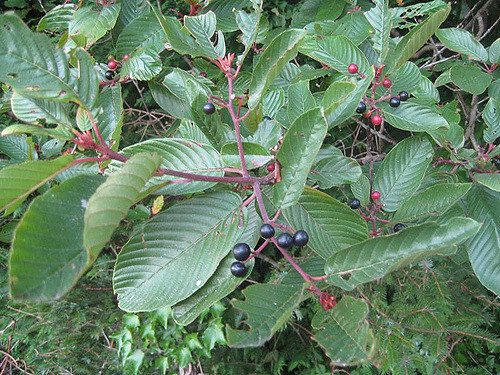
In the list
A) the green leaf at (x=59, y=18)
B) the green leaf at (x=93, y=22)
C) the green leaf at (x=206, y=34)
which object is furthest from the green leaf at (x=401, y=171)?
the green leaf at (x=59, y=18)

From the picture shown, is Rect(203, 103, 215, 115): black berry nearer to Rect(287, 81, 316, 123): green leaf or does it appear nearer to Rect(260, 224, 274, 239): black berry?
Rect(287, 81, 316, 123): green leaf

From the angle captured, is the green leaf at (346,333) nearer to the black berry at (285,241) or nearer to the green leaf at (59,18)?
the black berry at (285,241)

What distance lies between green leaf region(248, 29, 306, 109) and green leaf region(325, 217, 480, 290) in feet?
1.18

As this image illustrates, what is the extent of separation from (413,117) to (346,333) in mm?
758

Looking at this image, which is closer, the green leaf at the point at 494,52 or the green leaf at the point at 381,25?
the green leaf at the point at 381,25

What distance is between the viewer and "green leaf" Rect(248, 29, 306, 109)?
738 millimetres

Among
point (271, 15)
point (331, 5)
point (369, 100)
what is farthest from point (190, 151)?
point (271, 15)

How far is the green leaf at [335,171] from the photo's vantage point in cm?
96

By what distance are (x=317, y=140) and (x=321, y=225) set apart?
28 centimetres

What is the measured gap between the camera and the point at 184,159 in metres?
0.84

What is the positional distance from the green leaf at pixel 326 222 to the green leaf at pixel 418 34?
0.41m

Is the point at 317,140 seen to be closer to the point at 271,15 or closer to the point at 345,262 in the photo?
the point at 345,262

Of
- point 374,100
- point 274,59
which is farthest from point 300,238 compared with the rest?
point 374,100

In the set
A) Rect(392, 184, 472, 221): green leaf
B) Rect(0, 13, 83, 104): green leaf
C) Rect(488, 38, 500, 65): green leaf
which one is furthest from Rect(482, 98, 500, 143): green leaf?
Rect(0, 13, 83, 104): green leaf
